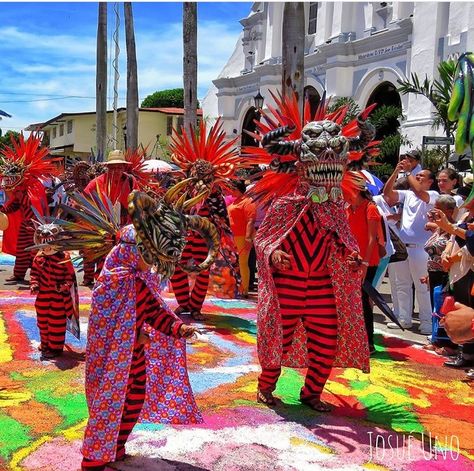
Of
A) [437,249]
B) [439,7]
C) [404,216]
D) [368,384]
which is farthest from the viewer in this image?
[439,7]

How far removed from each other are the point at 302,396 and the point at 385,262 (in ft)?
7.98

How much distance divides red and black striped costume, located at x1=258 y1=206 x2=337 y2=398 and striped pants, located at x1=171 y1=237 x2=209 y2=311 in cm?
263

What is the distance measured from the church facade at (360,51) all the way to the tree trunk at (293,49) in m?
4.34

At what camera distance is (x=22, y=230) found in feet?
30.1

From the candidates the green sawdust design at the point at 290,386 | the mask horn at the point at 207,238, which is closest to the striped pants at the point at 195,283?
the green sawdust design at the point at 290,386

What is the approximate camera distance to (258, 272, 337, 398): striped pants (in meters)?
4.30

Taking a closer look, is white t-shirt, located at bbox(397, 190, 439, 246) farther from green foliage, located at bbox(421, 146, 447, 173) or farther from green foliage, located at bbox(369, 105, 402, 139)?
green foliage, located at bbox(369, 105, 402, 139)

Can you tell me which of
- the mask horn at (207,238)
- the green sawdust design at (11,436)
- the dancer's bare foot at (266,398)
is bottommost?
the green sawdust design at (11,436)

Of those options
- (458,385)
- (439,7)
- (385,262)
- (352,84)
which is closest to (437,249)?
(385,262)

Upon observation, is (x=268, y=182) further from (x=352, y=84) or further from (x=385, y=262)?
(x=352, y=84)

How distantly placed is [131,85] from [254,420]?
16.8m

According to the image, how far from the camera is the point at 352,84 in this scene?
20625mm

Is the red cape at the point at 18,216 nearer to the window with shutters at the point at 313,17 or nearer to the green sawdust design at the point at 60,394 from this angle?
the green sawdust design at the point at 60,394

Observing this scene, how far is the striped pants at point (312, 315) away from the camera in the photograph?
430 centimetres
